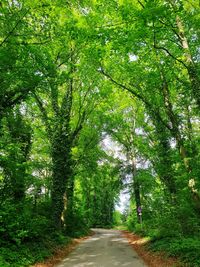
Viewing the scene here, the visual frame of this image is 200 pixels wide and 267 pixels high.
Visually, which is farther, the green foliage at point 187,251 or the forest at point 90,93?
the forest at point 90,93

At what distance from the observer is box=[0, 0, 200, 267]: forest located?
10.0 meters

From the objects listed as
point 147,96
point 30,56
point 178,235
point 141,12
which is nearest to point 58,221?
point 178,235

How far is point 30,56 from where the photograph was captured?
10812 mm

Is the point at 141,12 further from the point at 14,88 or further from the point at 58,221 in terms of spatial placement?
the point at 58,221

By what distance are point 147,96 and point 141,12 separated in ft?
29.9

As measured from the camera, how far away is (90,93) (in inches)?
872

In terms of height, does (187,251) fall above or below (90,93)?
below

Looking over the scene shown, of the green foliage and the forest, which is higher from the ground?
the forest

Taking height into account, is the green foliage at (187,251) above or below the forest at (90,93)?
below

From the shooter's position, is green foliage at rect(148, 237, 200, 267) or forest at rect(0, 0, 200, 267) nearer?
green foliage at rect(148, 237, 200, 267)

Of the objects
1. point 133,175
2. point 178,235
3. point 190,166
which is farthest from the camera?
point 133,175

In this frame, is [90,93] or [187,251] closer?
[187,251]

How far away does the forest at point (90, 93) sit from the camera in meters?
10.0

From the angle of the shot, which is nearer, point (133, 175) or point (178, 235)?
point (178, 235)
